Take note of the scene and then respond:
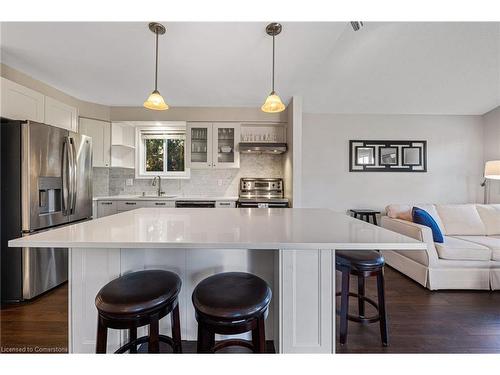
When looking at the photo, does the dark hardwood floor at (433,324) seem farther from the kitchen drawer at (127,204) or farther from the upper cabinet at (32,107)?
the upper cabinet at (32,107)

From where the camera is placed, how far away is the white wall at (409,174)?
4.14 meters

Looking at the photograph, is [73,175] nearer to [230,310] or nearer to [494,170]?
[230,310]

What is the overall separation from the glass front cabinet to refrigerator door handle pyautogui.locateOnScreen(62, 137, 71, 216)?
1.60 m

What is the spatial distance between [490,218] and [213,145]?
162 inches

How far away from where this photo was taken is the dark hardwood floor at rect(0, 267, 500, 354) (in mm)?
1624

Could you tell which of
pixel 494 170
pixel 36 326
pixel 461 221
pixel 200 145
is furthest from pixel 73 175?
pixel 494 170

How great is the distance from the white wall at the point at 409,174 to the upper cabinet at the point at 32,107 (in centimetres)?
390

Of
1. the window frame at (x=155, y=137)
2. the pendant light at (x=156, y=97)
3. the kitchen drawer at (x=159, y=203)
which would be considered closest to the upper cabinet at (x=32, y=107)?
the window frame at (x=155, y=137)

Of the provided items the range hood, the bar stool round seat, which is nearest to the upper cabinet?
the range hood

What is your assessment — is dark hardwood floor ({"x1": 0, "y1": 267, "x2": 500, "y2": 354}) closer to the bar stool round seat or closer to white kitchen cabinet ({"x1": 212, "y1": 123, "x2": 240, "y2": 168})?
the bar stool round seat

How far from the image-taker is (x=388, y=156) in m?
4.14
